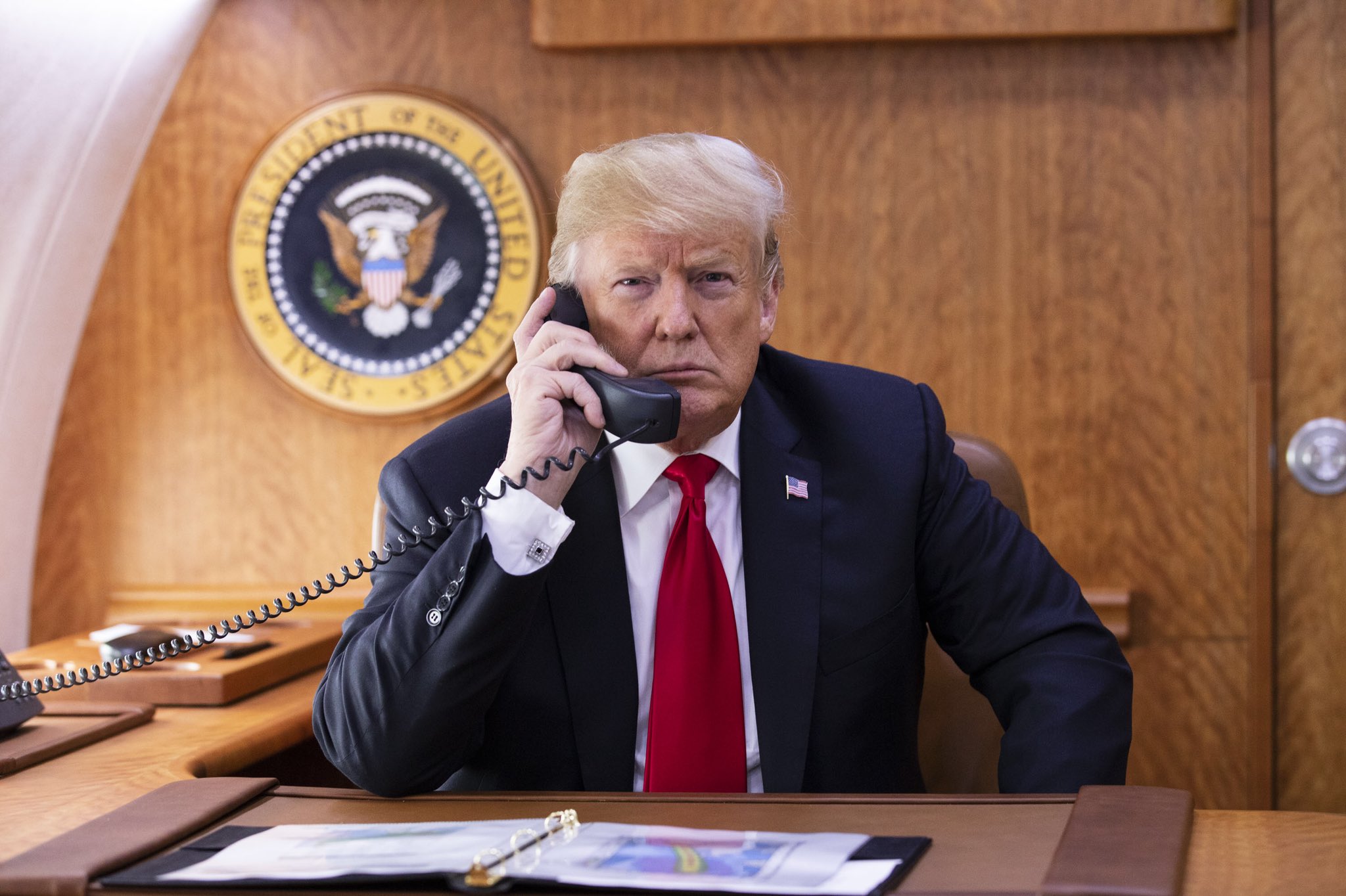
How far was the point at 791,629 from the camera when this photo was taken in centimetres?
170

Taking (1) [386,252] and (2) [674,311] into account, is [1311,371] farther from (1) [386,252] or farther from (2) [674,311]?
(1) [386,252]

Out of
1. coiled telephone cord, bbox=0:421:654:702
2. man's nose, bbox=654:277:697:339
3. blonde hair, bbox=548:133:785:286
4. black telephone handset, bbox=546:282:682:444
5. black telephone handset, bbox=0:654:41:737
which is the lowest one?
black telephone handset, bbox=0:654:41:737

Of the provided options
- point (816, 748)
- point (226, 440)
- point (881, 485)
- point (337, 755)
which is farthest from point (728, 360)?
point (226, 440)

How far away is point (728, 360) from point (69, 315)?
5.94 ft

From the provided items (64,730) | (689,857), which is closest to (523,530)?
(689,857)

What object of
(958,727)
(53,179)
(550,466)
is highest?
(53,179)

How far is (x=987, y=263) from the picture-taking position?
279 centimetres

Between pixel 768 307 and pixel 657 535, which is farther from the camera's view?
pixel 768 307

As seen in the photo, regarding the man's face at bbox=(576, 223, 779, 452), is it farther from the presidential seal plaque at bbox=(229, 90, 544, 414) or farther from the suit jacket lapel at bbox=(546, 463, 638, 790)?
the presidential seal plaque at bbox=(229, 90, 544, 414)

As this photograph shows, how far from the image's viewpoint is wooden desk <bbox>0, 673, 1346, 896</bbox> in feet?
3.44

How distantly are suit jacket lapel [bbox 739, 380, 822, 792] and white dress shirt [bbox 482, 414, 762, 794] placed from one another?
0.08ft

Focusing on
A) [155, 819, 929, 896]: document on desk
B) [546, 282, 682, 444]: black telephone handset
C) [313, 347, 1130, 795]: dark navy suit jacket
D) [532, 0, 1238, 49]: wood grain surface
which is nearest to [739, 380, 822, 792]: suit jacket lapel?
[313, 347, 1130, 795]: dark navy suit jacket

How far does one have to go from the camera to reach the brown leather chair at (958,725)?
6.42ft

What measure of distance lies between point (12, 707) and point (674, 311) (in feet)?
3.40
